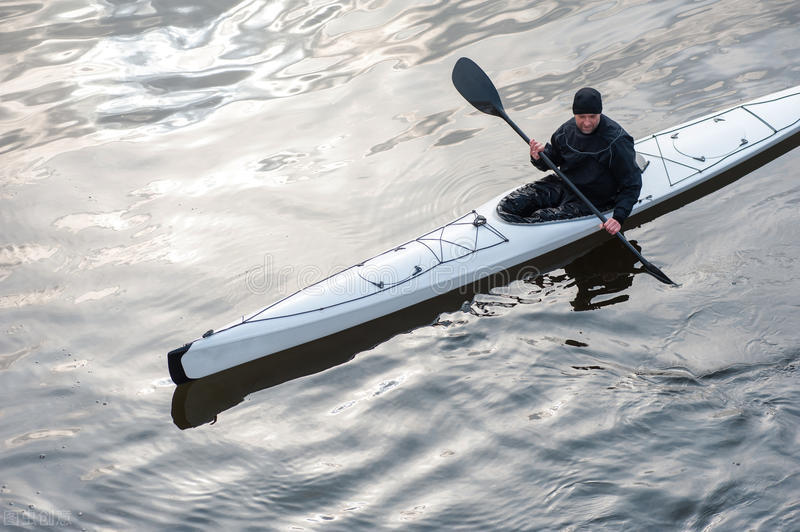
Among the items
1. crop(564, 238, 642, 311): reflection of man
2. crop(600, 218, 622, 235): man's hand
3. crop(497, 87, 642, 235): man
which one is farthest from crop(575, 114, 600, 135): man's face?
crop(564, 238, 642, 311): reflection of man

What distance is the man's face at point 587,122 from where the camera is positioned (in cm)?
504

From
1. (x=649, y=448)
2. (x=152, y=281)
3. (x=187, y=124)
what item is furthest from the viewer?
(x=187, y=124)

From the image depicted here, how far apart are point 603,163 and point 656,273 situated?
88 cm

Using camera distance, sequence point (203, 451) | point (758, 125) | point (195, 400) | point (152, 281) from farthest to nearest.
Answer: point (758, 125)
point (152, 281)
point (195, 400)
point (203, 451)

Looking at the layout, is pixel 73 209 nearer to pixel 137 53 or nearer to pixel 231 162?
pixel 231 162

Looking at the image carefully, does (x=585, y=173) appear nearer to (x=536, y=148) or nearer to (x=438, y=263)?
(x=536, y=148)

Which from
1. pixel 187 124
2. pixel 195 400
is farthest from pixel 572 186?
pixel 187 124

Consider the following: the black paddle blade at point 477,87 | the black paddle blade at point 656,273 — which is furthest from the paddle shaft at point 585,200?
the black paddle blade at point 477,87

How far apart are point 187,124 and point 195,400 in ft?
13.1

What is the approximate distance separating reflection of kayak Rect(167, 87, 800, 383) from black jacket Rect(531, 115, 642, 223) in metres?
0.26

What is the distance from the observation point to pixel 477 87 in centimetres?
578

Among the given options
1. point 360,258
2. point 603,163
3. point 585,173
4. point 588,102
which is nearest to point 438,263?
point 360,258

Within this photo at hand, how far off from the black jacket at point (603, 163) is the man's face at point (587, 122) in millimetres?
59

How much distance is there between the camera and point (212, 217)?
629cm
